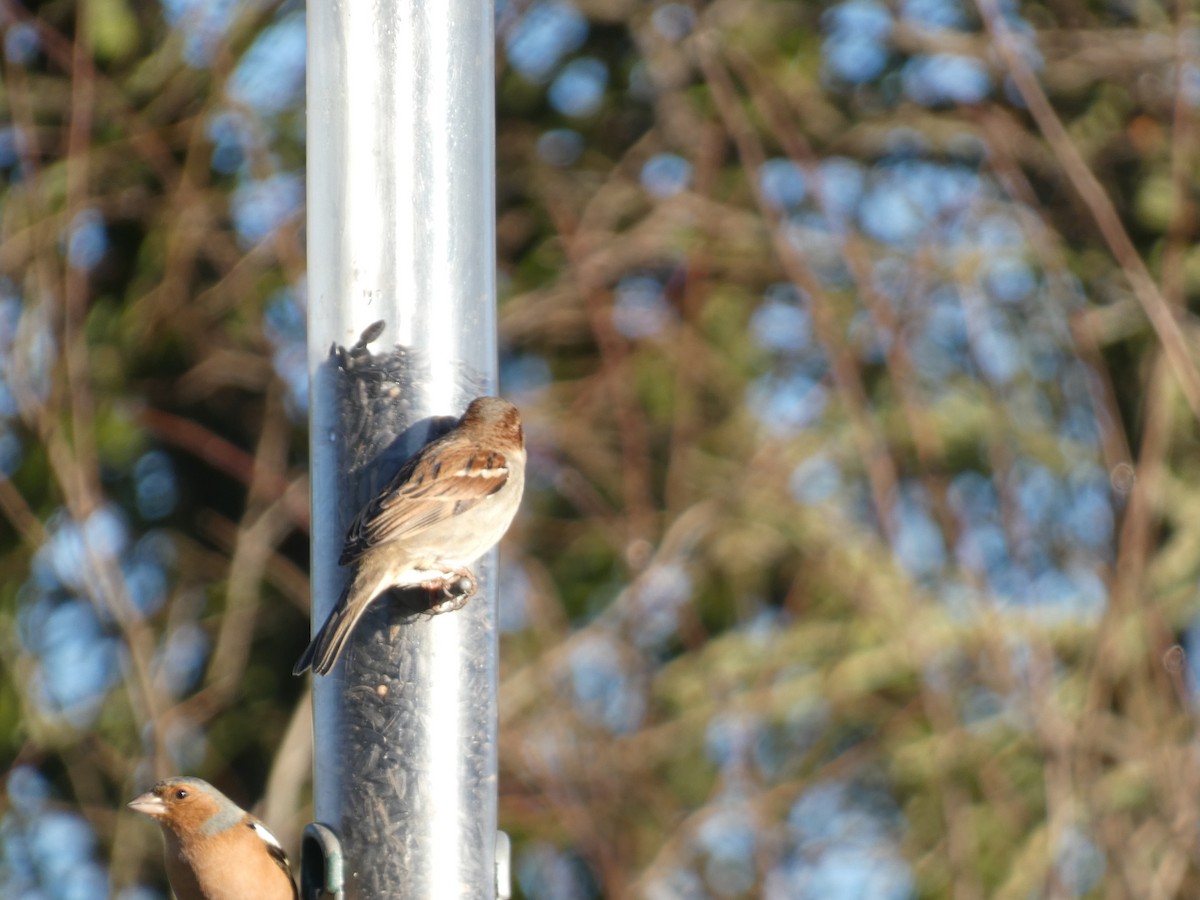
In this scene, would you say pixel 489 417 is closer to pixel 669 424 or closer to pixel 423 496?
pixel 423 496

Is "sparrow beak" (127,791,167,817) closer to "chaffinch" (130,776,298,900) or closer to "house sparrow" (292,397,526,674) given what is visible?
"chaffinch" (130,776,298,900)

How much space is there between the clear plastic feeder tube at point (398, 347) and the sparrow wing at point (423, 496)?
0.61ft

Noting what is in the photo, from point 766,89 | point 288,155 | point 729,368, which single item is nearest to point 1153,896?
point 729,368

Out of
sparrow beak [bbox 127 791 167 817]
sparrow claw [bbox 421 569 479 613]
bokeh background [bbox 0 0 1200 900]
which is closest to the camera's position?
sparrow claw [bbox 421 569 479 613]

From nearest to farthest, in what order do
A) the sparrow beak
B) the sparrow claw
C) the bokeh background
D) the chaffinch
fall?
the chaffinch → the sparrow claw → the sparrow beak → the bokeh background

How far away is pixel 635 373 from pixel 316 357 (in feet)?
14.3

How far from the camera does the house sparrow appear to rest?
5.79m

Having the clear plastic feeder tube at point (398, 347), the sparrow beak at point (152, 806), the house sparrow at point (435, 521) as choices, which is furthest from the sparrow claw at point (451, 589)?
the sparrow beak at point (152, 806)

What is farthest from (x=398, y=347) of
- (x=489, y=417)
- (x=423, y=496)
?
(x=423, y=496)

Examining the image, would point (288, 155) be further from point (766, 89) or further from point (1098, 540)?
point (1098, 540)

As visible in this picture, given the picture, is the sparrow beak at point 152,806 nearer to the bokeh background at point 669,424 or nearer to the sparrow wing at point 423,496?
the sparrow wing at point 423,496

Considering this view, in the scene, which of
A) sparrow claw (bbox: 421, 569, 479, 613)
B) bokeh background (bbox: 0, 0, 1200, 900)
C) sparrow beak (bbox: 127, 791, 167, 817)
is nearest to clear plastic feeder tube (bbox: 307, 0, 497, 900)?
sparrow claw (bbox: 421, 569, 479, 613)

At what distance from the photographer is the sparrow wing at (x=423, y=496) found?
580cm

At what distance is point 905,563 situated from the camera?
947cm
